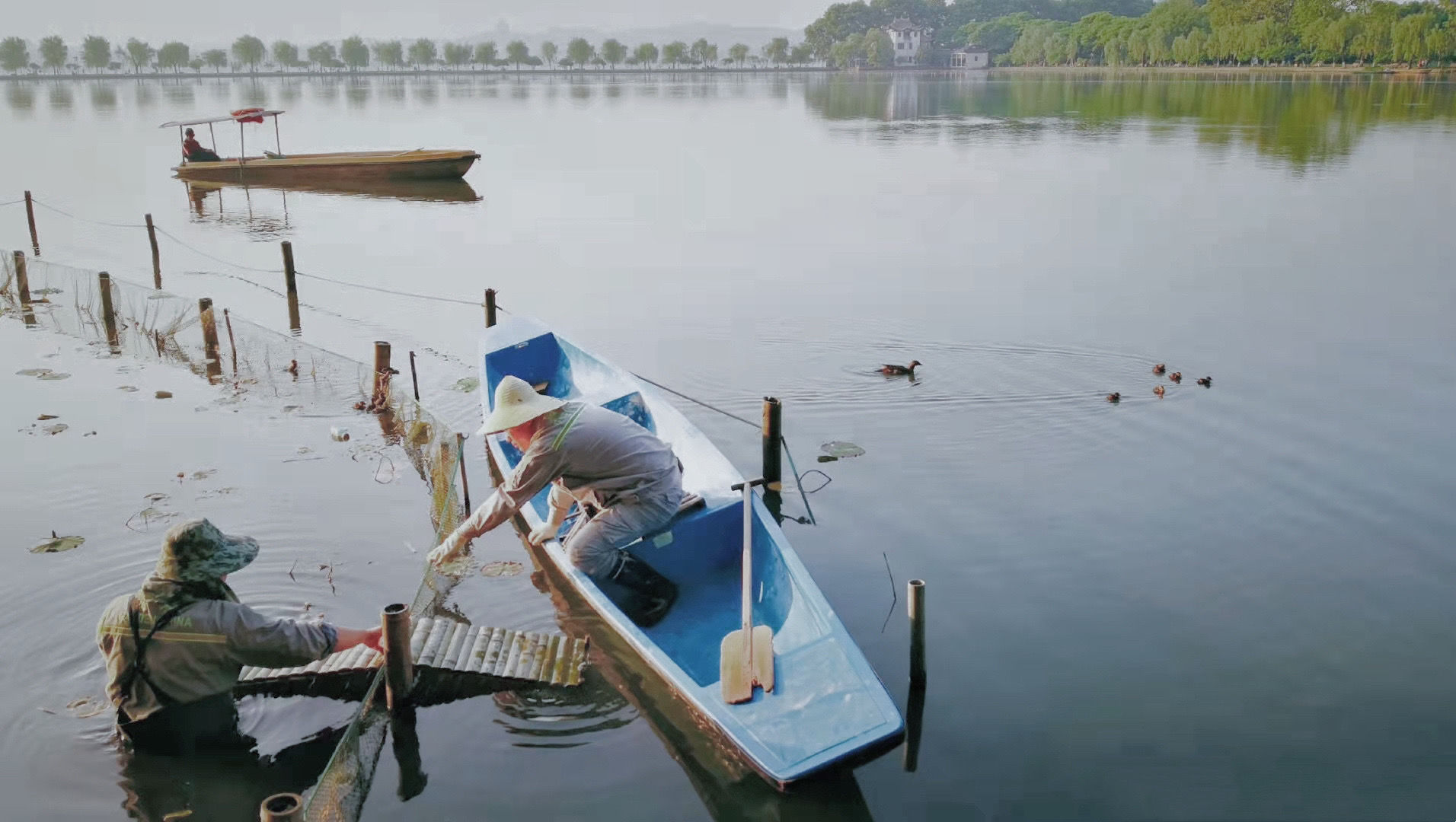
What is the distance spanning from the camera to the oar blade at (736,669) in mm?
6141

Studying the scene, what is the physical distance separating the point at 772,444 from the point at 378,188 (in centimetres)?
2965

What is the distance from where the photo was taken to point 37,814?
620 cm

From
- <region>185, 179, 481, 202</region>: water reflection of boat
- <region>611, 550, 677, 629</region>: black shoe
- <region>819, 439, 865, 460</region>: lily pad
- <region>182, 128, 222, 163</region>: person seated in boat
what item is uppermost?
<region>182, 128, 222, 163</region>: person seated in boat

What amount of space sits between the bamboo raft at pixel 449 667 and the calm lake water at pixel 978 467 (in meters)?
0.20

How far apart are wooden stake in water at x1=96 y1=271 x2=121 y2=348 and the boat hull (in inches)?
743

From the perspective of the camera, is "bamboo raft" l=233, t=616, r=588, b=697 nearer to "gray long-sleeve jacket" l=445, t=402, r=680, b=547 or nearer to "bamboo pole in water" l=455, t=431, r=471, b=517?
"gray long-sleeve jacket" l=445, t=402, r=680, b=547

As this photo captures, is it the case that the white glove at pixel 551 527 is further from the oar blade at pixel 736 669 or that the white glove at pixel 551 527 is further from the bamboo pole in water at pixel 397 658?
the oar blade at pixel 736 669

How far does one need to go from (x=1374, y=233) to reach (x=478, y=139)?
45209mm

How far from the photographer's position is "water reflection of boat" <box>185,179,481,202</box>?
112 ft

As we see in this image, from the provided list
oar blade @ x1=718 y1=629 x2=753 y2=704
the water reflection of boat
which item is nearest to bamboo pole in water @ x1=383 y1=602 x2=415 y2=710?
oar blade @ x1=718 y1=629 x2=753 y2=704

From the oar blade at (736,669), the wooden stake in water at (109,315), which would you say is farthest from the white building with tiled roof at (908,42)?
the oar blade at (736,669)

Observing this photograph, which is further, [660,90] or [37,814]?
[660,90]

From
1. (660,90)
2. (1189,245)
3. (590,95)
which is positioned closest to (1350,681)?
(1189,245)

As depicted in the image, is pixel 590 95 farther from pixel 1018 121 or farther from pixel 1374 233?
pixel 1374 233
